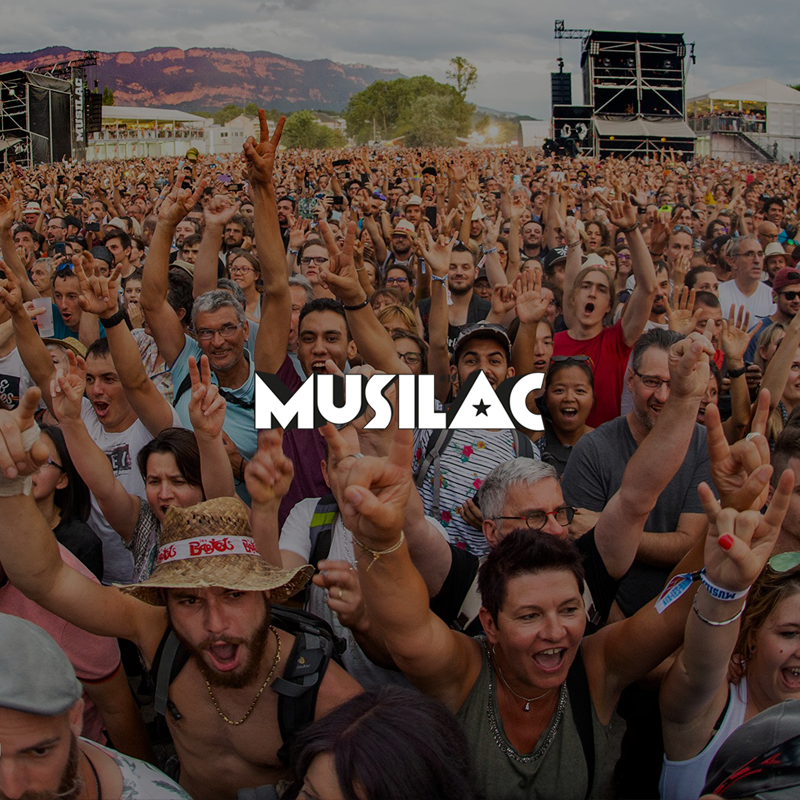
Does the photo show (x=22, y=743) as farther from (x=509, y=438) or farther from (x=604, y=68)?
(x=604, y=68)

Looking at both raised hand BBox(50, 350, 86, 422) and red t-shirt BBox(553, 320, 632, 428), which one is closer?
raised hand BBox(50, 350, 86, 422)

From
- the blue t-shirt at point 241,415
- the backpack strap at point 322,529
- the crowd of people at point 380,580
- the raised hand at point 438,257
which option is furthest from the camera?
the raised hand at point 438,257

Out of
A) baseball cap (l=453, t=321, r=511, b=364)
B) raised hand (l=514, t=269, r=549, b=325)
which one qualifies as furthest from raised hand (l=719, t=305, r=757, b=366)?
baseball cap (l=453, t=321, r=511, b=364)

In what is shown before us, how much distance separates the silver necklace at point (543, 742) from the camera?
6.28 ft

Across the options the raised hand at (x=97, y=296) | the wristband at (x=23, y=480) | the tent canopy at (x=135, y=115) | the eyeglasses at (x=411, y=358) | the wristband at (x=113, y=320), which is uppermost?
the tent canopy at (x=135, y=115)

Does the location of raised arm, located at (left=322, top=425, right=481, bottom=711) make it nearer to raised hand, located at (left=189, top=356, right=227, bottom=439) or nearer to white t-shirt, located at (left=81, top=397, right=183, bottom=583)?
raised hand, located at (left=189, top=356, right=227, bottom=439)

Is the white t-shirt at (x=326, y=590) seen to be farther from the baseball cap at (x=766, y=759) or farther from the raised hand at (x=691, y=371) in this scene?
the baseball cap at (x=766, y=759)

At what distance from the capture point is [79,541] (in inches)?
108

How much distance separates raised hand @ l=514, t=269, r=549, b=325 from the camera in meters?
A: 3.75

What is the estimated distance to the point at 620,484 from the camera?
2840 mm

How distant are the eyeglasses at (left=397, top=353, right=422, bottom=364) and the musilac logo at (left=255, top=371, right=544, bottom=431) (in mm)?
147

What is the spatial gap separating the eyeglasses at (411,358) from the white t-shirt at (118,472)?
3.58ft

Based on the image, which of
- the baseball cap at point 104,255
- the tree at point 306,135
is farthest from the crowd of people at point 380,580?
the tree at point 306,135

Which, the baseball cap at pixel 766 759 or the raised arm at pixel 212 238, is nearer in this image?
the baseball cap at pixel 766 759
